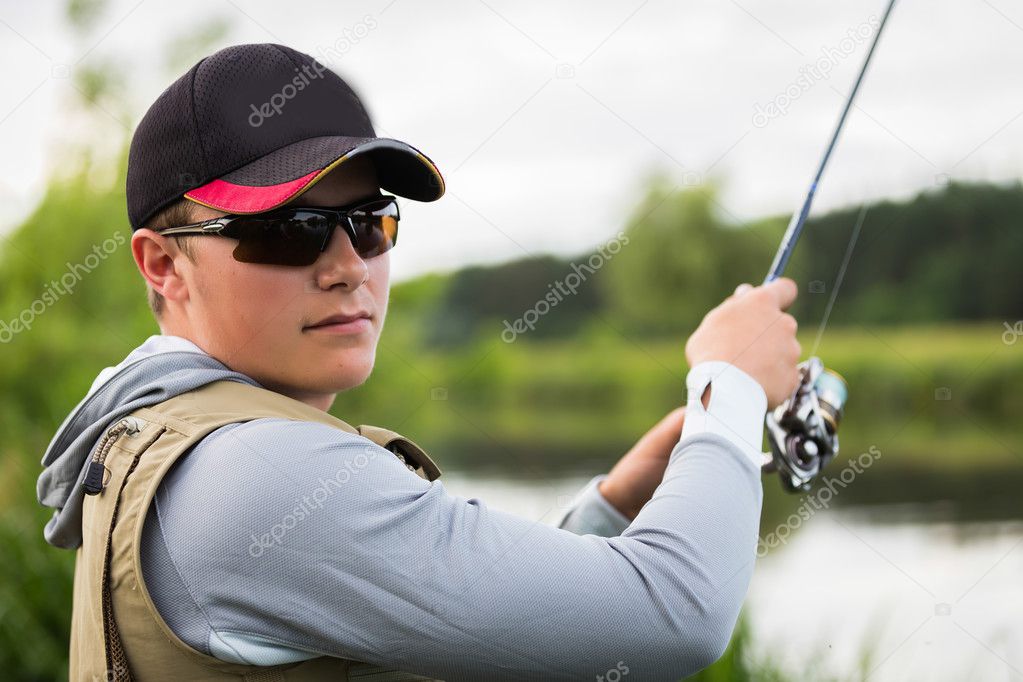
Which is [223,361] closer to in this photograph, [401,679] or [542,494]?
[401,679]

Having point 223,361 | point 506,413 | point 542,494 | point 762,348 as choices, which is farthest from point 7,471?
point 506,413

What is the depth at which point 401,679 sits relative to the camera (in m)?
1.25

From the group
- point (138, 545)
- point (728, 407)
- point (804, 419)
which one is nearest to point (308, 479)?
point (138, 545)

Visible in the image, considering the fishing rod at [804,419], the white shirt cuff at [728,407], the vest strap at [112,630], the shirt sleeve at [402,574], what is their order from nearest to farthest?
the shirt sleeve at [402,574], the vest strap at [112,630], the white shirt cuff at [728,407], the fishing rod at [804,419]

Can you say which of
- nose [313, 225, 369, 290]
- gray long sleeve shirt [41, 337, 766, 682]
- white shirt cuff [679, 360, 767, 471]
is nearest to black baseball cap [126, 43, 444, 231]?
nose [313, 225, 369, 290]

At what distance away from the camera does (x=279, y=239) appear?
1375 mm

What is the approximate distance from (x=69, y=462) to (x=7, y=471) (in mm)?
4992

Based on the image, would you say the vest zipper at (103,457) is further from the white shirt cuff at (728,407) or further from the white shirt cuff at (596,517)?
the white shirt cuff at (596,517)

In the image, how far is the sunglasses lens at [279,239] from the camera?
1.37m

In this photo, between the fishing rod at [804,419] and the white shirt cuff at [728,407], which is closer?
the white shirt cuff at [728,407]

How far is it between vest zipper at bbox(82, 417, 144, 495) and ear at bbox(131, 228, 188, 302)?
25cm

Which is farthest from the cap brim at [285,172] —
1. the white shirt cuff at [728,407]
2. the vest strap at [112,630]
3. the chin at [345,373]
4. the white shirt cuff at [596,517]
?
the white shirt cuff at [596,517]

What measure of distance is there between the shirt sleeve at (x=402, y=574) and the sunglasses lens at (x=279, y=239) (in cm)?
29

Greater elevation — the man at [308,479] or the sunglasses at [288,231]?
the sunglasses at [288,231]
